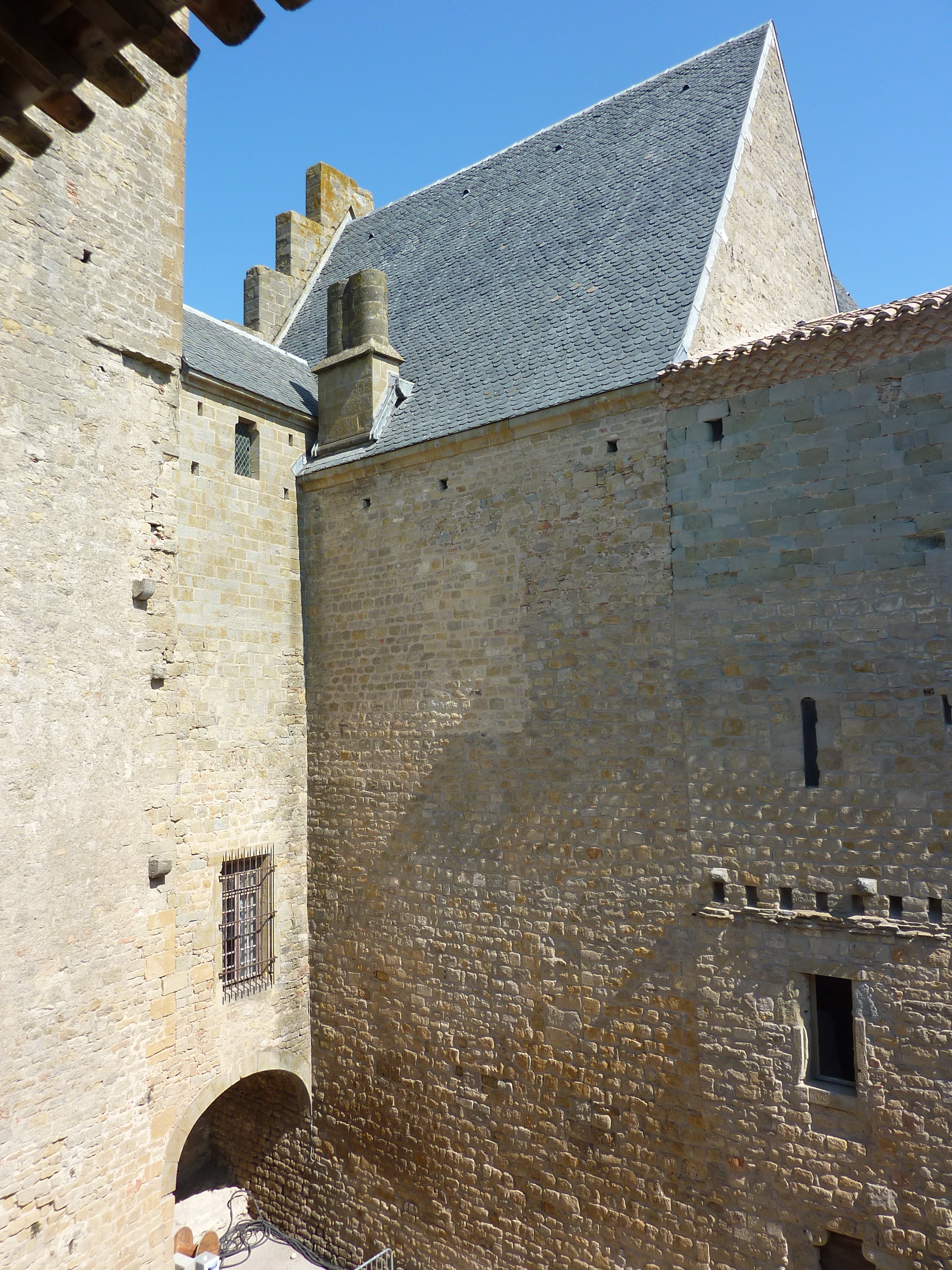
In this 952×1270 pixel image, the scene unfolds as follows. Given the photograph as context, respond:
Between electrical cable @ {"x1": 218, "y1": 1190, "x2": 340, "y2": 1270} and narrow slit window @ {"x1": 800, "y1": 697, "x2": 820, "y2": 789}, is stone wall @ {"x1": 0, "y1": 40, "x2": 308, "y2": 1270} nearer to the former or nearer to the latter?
electrical cable @ {"x1": 218, "y1": 1190, "x2": 340, "y2": 1270}

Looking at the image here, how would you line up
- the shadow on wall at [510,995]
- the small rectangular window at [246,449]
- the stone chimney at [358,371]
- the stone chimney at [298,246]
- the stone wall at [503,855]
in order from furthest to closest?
the stone chimney at [298,246], the stone chimney at [358,371], the small rectangular window at [246,449], the stone wall at [503,855], the shadow on wall at [510,995]

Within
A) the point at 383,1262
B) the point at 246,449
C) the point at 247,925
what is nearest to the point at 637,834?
the point at 247,925

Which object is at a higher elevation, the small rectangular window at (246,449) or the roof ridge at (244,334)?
the roof ridge at (244,334)

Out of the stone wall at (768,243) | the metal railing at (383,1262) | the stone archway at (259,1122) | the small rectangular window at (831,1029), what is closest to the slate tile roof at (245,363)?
the stone wall at (768,243)

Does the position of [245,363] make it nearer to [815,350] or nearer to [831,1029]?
[815,350]

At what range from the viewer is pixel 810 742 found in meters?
7.12

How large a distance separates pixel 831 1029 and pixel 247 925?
5.73 metres

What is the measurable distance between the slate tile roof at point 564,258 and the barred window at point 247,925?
15.1 ft

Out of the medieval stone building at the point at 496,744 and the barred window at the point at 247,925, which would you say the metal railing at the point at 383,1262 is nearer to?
the medieval stone building at the point at 496,744

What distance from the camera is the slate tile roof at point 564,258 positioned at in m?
8.94

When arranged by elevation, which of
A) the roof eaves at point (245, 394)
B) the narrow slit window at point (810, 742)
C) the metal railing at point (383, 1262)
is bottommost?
the metal railing at point (383, 1262)

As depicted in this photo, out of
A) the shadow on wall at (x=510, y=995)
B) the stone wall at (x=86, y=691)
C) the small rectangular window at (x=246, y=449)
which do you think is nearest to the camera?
the stone wall at (x=86, y=691)

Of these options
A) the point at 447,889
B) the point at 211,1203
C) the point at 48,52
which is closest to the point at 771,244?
the point at 447,889

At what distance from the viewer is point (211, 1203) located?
34.3 ft
